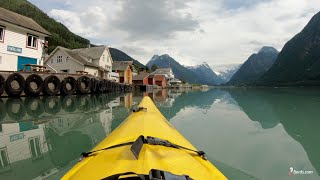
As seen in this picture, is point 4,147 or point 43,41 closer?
point 4,147

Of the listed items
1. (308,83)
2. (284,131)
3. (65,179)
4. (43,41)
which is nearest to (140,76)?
(43,41)

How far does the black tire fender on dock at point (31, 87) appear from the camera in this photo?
21.4m

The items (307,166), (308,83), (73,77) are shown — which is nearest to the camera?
(307,166)

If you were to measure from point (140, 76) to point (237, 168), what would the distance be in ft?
240

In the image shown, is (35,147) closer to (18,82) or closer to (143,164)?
(143,164)

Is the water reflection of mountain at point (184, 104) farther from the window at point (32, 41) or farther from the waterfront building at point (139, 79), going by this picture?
the waterfront building at point (139, 79)

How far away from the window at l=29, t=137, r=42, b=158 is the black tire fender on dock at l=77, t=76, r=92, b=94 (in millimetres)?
20689

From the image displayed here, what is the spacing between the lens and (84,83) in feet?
96.1

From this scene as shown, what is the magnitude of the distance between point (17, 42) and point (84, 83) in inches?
292

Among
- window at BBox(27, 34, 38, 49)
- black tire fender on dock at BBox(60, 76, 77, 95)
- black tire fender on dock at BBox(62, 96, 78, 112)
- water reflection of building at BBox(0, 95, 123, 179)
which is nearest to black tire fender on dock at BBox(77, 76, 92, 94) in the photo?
black tire fender on dock at BBox(60, 76, 77, 95)

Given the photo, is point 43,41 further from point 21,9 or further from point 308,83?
point 21,9

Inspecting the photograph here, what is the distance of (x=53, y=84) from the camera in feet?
80.5

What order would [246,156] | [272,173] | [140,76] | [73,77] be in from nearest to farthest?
[272,173] → [246,156] → [73,77] → [140,76]

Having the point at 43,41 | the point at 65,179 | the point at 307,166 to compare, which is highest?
the point at 43,41
